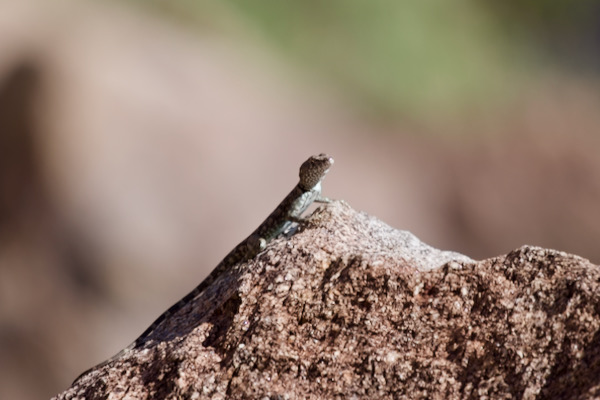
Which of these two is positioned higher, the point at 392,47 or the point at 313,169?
the point at 392,47

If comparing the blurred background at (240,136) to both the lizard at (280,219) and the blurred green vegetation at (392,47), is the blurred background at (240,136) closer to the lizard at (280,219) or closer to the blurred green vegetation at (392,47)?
the blurred green vegetation at (392,47)

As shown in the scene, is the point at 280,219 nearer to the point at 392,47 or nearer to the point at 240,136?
the point at 240,136

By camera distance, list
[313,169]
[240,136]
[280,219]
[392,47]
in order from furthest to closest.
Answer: [392,47], [240,136], [313,169], [280,219]

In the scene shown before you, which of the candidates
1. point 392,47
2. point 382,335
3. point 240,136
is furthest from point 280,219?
point 392,47

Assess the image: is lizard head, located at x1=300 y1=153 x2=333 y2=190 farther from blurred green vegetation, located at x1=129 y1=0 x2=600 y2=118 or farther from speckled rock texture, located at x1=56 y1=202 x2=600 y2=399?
blurred green vegetation, located at x1=129 y1=0 x2=600 y2=118

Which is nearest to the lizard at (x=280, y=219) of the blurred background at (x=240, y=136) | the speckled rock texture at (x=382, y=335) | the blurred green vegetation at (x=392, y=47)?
the speckled rock texture at (x=382, y=335)
